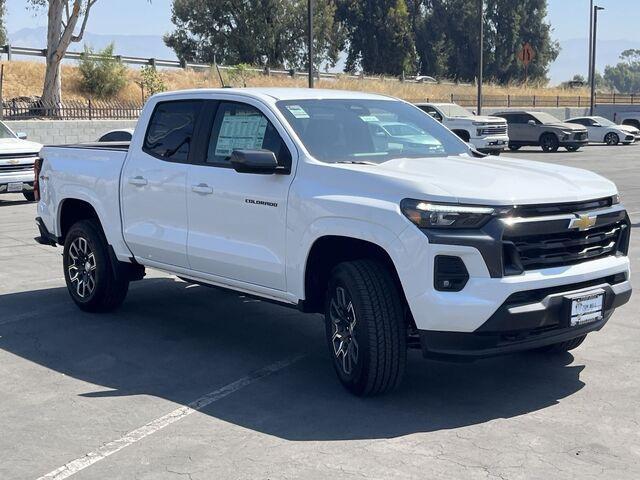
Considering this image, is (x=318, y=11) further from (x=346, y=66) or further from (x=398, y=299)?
(x=398, y=299)

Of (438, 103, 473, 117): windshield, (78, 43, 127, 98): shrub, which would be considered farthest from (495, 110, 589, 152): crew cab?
(78, 43, 127, 98): shrub

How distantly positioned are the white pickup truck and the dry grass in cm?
3363

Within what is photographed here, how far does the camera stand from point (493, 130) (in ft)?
105

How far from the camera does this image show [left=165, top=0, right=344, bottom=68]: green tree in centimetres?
6184

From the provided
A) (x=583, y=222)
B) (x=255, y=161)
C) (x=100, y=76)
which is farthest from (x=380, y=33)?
(x=583, y=222)

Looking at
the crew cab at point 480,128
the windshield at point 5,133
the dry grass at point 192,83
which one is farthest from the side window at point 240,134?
the dry grass at point 192,83

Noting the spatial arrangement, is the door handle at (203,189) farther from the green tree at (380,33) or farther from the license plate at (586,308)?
the green tree at (380,33)

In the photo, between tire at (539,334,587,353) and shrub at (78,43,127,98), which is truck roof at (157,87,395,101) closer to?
tire at (539,334,587,353)

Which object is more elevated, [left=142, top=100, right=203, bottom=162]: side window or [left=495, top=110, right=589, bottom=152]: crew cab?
[left=142, top=100, right=203, bottom=162]: side window

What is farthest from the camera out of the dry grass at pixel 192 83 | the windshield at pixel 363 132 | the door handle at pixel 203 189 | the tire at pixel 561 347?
the dry grass at pixel 192 83

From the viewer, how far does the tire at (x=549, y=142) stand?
35.3 m

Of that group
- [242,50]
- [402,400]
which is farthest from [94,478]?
[242,50]

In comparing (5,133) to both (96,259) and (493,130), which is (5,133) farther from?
(493,130)

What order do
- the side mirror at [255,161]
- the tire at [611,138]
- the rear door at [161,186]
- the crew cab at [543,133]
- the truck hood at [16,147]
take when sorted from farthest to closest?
the tire at [611,138]
the crew cab at [543,133]
the truck hood at [16,147]
the rear door at [161,186]
the side mirror at [255,161]
